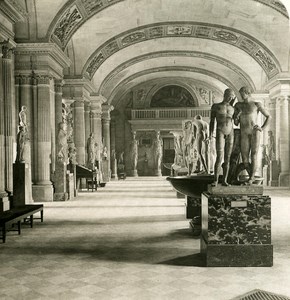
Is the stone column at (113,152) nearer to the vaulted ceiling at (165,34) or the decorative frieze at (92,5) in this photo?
the vaulted ceiling at (165,34)

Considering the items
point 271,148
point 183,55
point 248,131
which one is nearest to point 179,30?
point 183,55

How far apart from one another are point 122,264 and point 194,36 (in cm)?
1841

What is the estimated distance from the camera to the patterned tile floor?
5230 mm

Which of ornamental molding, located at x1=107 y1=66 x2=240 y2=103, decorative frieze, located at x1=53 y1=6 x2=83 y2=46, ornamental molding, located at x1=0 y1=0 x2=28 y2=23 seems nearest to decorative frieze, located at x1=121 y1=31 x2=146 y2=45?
decorative frieze, located at x1=53 y1=6 x2=83 y2=46

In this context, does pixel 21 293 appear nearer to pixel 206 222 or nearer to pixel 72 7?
pixel 206 222

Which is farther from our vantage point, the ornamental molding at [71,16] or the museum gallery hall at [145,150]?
the ornamental molding at [71,16]

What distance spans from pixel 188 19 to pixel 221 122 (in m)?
15.3

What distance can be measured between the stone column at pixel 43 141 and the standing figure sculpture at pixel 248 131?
10044 millimetres

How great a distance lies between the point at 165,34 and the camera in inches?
898

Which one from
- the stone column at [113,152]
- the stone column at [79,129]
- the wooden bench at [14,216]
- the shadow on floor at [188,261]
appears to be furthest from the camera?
the stone column at [113,152]

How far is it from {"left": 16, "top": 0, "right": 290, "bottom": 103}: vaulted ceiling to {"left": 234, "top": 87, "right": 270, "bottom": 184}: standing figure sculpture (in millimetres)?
10337

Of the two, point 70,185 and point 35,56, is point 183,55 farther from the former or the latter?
point 70,185

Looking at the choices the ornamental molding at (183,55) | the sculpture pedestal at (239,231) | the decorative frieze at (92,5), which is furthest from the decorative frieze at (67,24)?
the sculpture pedestal at (239,231)

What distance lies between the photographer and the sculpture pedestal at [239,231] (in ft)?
20.7
